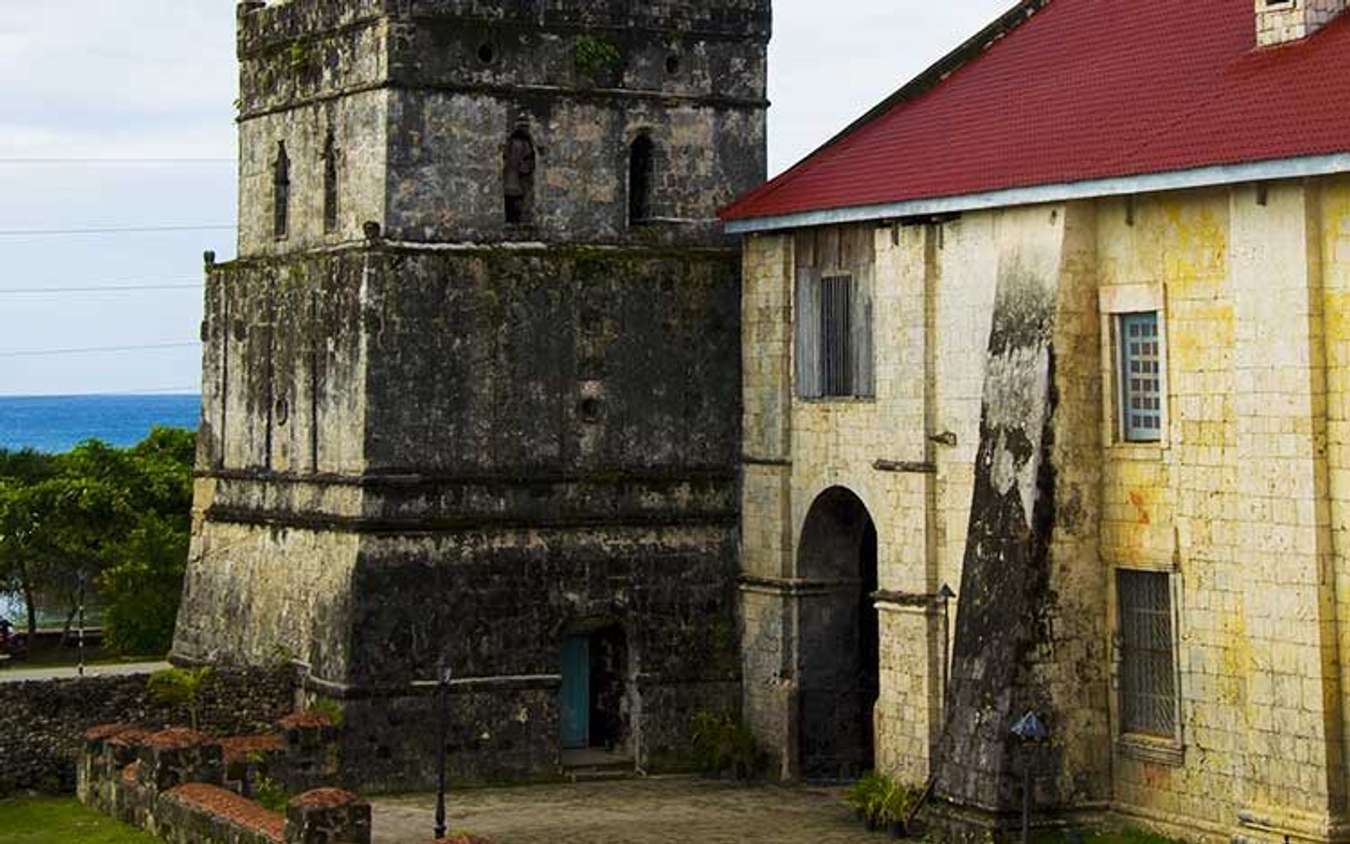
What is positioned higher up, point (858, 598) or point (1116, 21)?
point (1116, 21)

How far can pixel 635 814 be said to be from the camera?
29.4 m

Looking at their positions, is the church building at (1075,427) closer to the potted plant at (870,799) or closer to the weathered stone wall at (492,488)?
the potted plant at (870,799)

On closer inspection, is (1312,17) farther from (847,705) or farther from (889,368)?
(847,705)

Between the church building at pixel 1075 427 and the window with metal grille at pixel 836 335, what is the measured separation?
4 cm

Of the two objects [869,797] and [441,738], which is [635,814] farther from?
[869,797]

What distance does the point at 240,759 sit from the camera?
2969cm

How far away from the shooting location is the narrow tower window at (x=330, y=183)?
108ft

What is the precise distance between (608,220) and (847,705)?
6831 mm

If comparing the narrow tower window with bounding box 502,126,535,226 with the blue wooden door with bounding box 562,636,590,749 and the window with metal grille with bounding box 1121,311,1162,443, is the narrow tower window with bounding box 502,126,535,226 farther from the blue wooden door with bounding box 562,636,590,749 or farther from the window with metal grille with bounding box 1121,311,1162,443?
the window with metal grille with bounding box 1121,311,1162,443

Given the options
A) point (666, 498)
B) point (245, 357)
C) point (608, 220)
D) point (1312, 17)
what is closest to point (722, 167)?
point (608, 220)

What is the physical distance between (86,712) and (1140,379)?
545 inches

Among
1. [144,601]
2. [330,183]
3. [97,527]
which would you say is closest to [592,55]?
[330,183]

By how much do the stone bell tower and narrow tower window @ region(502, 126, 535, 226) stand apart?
0.13ft

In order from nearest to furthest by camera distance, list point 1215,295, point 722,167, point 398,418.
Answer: point 1215,295 < point 398,418 < point 722,167
